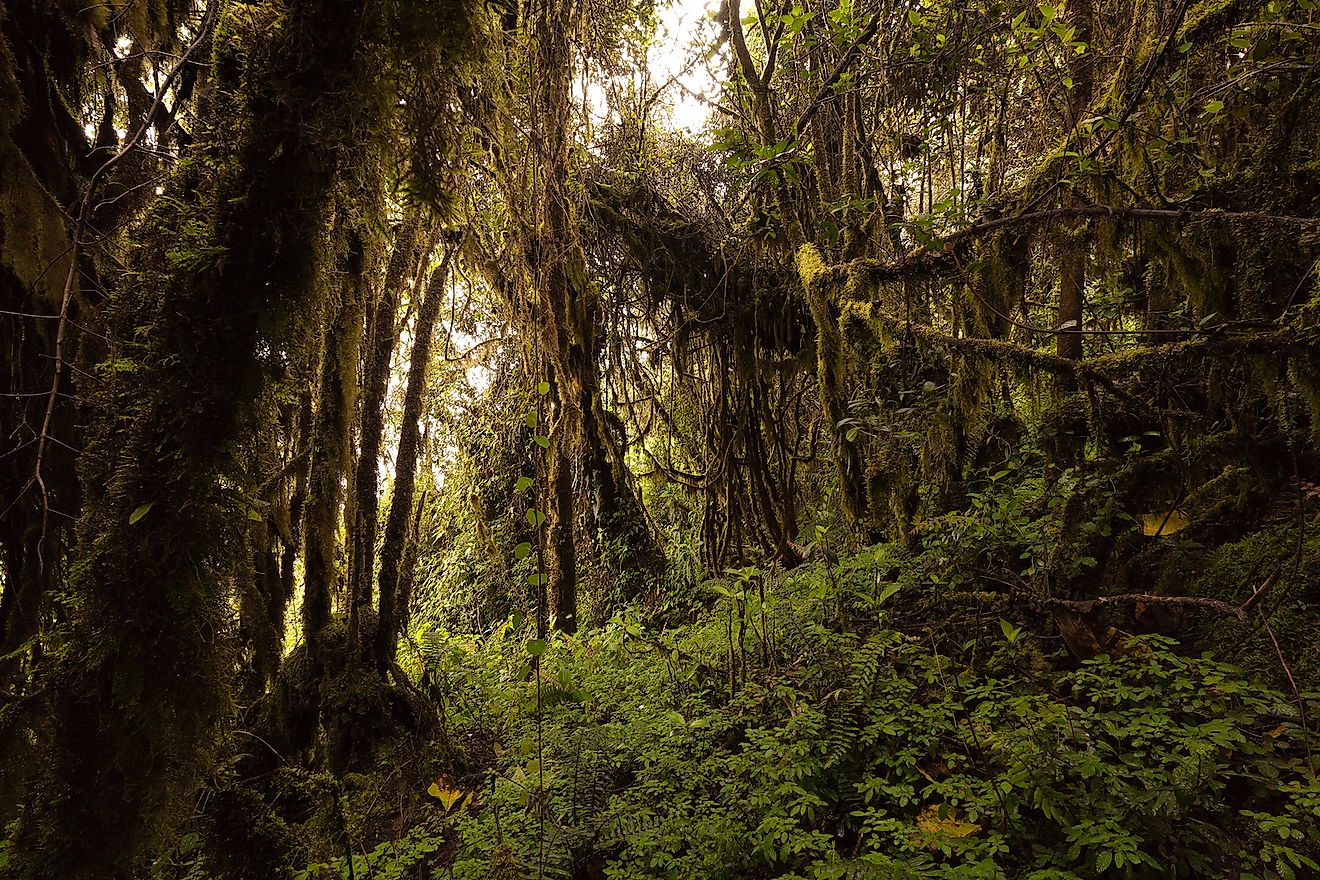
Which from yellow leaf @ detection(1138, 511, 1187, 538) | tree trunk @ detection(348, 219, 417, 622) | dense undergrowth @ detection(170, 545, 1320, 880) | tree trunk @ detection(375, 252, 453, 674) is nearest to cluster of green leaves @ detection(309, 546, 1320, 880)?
dense undergrowth @ detection(170, 545, 1320, 880)

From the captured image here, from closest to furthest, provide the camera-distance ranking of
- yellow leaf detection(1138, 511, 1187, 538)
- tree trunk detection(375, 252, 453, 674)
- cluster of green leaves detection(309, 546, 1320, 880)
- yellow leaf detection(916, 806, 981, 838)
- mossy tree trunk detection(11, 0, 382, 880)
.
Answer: mossy tree trunk detection(11, 0, 382, 880)
cluster of green leaves detection(309, 546, 1320, 880)
yellow leaf detection(916, 806, 981, 838)
yellow leaf detection(1138, 511, 1187, 538)
tree trunk detection(375, 252, 453, 674)

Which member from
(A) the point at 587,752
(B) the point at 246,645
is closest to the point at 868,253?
(A) the point at 587,752

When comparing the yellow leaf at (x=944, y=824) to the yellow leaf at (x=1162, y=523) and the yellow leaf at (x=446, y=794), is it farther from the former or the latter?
the yellow leaf at (x=446, y=794)

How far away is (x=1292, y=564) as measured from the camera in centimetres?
291

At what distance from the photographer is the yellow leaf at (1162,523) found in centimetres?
348

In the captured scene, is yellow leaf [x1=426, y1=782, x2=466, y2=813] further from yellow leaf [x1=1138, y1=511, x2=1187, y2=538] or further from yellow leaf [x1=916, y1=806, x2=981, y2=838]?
yellow leaf [x1=1138, y1=511, x2=1187, y2=538]

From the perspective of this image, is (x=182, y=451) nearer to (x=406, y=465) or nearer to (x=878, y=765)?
(x=406, y=465)

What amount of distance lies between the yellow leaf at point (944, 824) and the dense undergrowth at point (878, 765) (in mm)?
14

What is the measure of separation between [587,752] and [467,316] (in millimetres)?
3970

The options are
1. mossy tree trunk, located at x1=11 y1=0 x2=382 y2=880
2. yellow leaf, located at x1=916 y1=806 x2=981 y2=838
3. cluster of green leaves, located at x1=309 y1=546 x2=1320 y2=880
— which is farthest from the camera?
yellow leaf, located at x1=916 y1=806 x2=981 y2=838

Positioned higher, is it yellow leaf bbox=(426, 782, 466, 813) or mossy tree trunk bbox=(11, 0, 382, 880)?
mossy tree trunk bbox=(11, 0, 382, 880)

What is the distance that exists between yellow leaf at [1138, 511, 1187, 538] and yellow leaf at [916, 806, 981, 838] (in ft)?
6.91

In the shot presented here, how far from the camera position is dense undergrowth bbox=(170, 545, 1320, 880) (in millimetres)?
2217

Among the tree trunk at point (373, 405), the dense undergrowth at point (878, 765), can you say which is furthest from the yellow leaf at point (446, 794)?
the tree trunk at point (373, 405)
